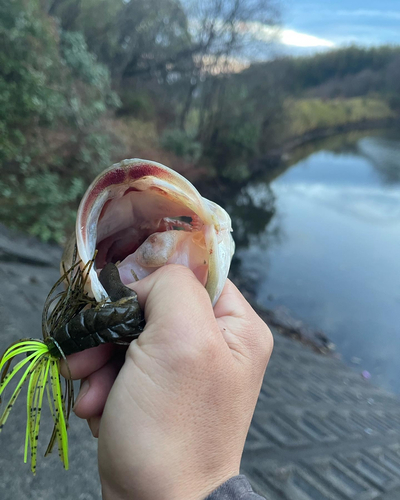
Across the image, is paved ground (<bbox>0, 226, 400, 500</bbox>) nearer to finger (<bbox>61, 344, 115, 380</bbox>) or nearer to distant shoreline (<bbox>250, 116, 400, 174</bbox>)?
finger (<bbox>61, 344, 115, 380</bbox>)

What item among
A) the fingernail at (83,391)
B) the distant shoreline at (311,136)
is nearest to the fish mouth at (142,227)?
the fingernail at (83,391)

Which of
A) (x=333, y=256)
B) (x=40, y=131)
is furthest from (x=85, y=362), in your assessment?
(x=333, y=256)

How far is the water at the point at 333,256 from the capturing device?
720 centimetres

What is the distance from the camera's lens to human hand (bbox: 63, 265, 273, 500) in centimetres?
101

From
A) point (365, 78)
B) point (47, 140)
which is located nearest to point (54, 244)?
point (47, 140)

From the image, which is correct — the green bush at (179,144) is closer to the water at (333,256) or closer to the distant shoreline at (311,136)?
the water at (333,256)

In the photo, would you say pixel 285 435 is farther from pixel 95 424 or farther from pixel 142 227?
pixel 142 227

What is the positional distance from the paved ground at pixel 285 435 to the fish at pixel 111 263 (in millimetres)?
1212

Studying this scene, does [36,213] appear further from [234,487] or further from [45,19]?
[234,487]

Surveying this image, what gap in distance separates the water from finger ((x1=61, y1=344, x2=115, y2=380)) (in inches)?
243

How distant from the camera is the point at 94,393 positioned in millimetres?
1225

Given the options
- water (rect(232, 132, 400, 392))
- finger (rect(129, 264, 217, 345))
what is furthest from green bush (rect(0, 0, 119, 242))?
finger (rect(129, 264, 217, 345))

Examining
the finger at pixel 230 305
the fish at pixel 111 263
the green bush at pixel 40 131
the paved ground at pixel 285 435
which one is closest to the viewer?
the fish at pixel 111 263

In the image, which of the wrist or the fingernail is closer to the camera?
the wrist
